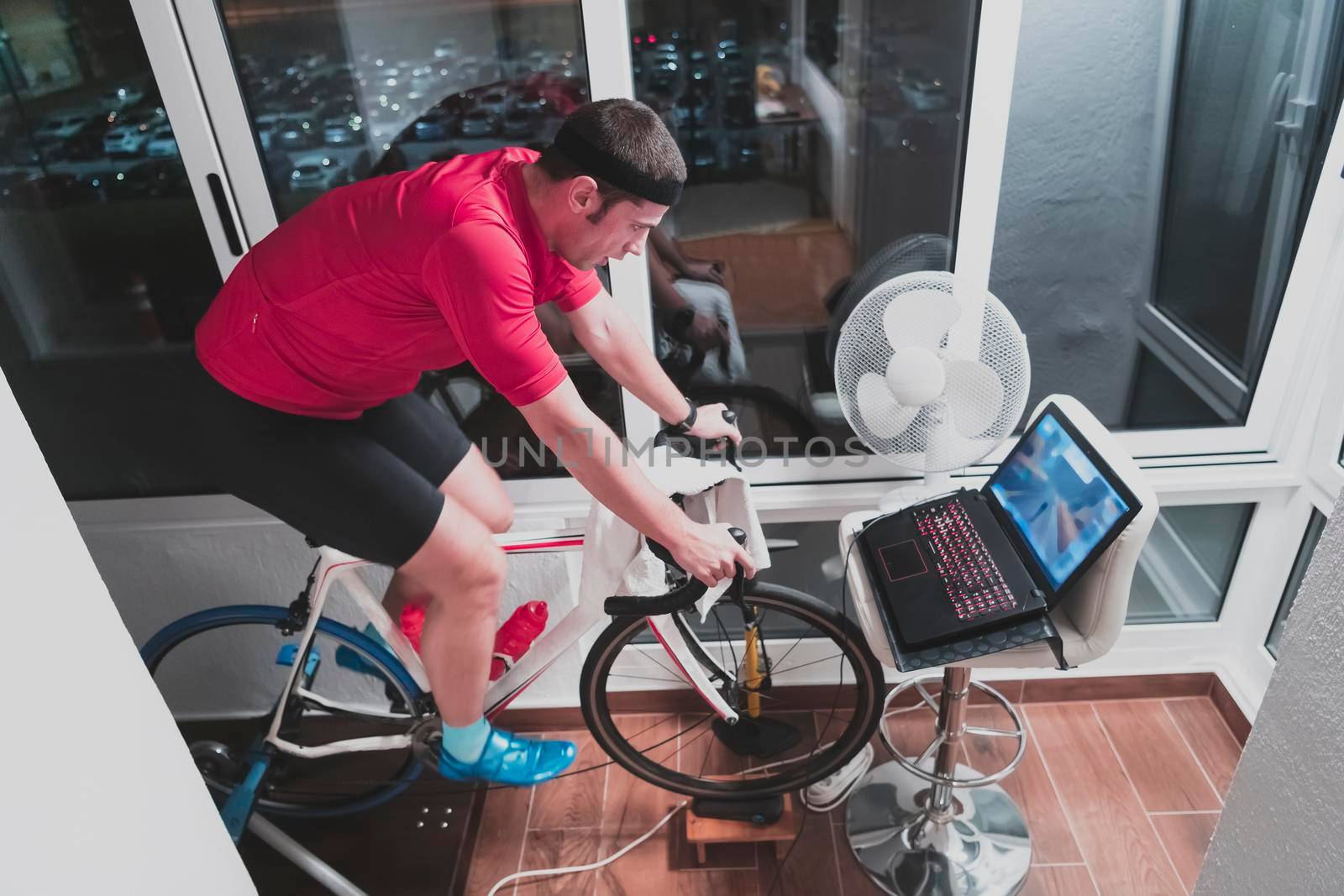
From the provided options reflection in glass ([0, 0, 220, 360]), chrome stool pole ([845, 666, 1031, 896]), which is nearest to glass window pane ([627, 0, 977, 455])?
chrome stool pole ([845, 666, 1031, 896])

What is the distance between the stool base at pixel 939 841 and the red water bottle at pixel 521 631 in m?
0.81

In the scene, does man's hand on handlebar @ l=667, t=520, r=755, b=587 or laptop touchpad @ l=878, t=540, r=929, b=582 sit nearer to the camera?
man's hand on handlebar @ l=667, t=520, r=755, b=587

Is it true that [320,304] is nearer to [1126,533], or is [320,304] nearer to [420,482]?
[420,482]

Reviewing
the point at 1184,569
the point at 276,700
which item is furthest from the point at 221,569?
the point at 1184,569

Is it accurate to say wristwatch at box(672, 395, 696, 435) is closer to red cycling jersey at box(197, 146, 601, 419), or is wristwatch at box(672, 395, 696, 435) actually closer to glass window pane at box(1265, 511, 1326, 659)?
red cycling jersey at box(197, 146, 601, 419)

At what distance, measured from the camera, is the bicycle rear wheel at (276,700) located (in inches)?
76.6

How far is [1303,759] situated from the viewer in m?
0.90

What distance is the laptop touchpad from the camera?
160 cm

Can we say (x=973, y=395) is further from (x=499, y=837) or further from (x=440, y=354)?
(x=499, y=837)

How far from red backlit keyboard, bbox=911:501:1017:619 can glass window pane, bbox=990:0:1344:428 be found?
723 mm

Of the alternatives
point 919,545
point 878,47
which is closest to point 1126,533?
point 919,545

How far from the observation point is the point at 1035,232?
234 cm

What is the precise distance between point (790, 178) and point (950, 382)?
556 millimetres

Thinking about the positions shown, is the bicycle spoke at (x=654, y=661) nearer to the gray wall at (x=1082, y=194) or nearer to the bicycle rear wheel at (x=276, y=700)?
the bicycle rear wheel at (x=276, y=700)
